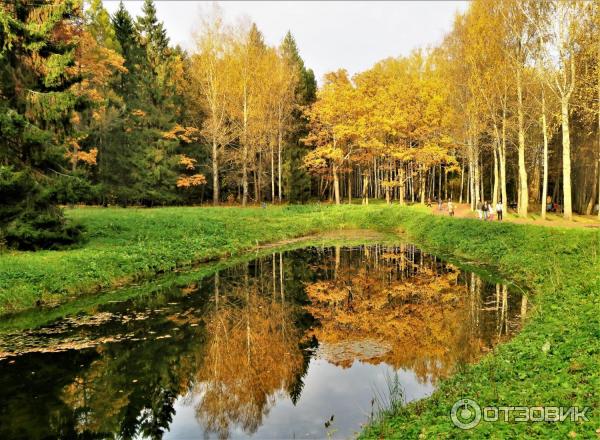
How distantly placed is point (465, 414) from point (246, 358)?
591 centimetres

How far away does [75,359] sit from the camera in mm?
10828

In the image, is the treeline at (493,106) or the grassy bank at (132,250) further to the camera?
the treeline at (493,106)

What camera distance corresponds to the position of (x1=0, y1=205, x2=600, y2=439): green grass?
6.91 meters

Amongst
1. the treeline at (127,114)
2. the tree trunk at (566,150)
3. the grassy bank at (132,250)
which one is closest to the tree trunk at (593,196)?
the tree trunk at (566,150)

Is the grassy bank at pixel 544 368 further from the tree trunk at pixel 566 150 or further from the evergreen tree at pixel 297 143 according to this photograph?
the evergreen tree at pixel 297 143

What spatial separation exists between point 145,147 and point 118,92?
10.5 meters

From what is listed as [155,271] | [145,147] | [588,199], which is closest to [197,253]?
[155,271]

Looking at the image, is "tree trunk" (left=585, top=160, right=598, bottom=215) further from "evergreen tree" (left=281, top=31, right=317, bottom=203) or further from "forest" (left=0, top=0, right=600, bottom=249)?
"evergreen tree" (left=281, top=31, right=317, bottom=203)

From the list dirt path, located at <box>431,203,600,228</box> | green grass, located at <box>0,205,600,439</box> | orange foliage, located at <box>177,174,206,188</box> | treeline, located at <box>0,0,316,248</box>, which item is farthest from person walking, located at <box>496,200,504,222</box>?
orange foliage, located at <box>177,174,206,188</box>

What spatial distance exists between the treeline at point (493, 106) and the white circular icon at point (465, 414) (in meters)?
22.4

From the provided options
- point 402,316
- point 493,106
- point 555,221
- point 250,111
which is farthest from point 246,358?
point 250,111

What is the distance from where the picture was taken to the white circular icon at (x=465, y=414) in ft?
20.7

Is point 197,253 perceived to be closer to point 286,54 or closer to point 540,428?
point 540,428

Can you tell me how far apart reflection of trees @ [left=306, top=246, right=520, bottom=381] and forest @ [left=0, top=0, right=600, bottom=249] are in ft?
36.7
